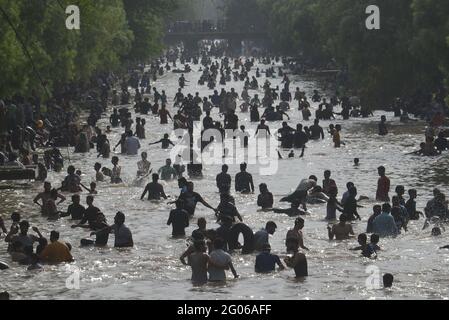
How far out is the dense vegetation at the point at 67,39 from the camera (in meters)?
47.2

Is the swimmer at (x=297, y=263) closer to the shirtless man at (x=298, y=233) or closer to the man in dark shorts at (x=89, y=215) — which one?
the shirtless man at (x=298, y=233)

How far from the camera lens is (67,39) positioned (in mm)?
59406

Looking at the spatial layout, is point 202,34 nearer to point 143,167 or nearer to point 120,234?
point 143,167

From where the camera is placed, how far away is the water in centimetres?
2427

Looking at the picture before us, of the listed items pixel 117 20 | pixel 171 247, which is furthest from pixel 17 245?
pixel 117 20

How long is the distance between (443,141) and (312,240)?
18.9m

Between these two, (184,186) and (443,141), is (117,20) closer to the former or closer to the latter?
(443,141)

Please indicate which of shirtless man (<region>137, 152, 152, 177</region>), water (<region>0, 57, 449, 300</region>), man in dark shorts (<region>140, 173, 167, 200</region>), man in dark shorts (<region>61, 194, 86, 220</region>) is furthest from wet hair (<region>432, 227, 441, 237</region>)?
shirtless man (<region>137, 152, 152, 177</region>)

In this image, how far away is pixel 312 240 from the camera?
30.0m

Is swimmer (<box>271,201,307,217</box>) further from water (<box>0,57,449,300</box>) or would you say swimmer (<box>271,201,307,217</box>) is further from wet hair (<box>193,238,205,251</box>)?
wet hair (<box>193,238,205,251</box>)

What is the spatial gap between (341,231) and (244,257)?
10.2ft

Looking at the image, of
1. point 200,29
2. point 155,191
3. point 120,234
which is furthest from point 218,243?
point 200,29

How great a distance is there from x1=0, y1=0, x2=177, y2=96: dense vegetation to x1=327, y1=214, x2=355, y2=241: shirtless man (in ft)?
24.2

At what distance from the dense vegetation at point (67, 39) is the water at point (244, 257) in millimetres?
4375
